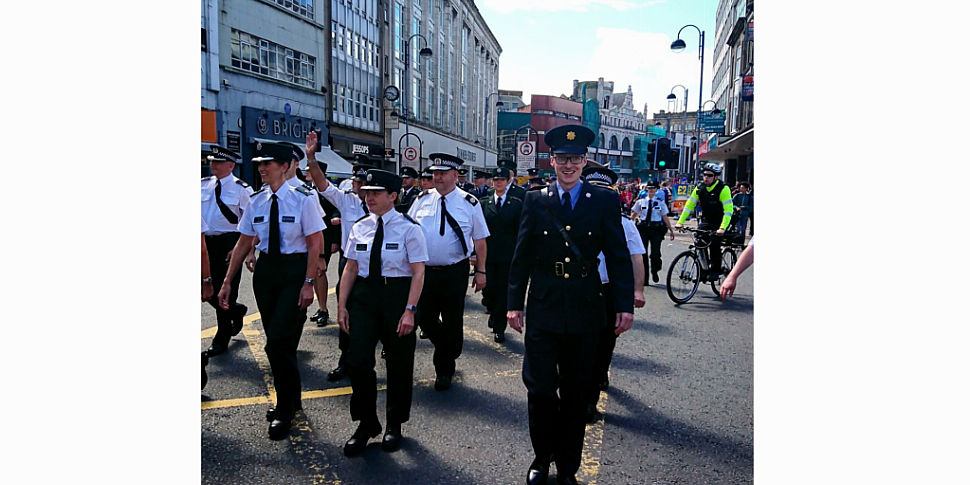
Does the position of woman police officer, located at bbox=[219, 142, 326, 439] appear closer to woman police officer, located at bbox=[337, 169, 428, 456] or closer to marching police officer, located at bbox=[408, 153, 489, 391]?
woman police officer, located at bbox=[337, 169, 428, 456]

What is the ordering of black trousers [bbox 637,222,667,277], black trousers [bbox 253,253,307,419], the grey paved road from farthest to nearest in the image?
1. black trousers [bbox 637,222,667,277]
2. black trousers [bbox 253,253,307,419]
3. the grey paved road

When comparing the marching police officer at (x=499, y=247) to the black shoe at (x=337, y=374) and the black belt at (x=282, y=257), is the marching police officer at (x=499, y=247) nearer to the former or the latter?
the black shoe at (x=337, y=374)

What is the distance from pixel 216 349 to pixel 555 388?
3781mm

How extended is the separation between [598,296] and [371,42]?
33.4m

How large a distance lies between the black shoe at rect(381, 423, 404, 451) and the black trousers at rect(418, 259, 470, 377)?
3.79ft

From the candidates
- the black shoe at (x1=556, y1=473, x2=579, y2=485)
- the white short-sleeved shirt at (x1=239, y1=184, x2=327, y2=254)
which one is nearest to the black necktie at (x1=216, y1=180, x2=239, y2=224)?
the white short-sleeved shirt at (x1=239, y1=184, x2=327, y2=254)

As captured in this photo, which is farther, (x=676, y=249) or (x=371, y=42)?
(x=371, y=42)

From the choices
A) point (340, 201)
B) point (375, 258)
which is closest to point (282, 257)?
point (375, 258)

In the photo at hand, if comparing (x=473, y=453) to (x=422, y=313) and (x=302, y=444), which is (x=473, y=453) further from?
(x=422, y=313)

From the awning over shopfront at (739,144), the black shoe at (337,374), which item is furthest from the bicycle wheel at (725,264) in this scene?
the black shoe at (337,374)

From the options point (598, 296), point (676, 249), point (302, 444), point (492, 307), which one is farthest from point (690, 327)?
point (676, 249)

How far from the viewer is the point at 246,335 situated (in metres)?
6.36

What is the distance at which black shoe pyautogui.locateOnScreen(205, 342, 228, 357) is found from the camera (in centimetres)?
557

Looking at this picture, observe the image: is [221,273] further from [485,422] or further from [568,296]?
[568,296]
